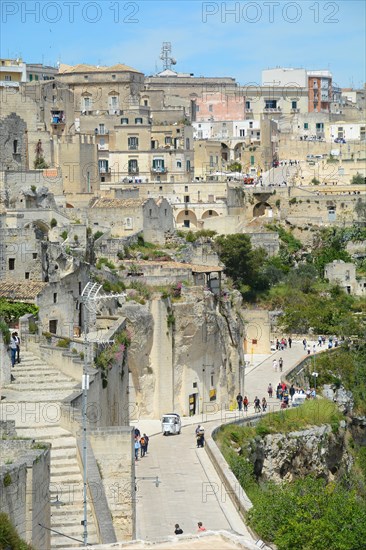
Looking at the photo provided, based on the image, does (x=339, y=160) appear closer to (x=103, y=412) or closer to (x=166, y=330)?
(x=166, y=330)

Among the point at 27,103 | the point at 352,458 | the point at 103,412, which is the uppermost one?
the point at 27,103

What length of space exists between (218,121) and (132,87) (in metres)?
9.71

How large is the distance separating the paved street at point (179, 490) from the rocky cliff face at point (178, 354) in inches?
Result: 35.9

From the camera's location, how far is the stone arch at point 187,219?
2702 inches

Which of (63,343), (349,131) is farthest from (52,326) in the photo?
(349,131)

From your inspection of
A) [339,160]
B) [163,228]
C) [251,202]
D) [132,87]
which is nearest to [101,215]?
[163,228]

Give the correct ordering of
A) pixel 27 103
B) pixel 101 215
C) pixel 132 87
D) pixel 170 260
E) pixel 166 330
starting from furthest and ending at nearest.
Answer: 1. pixel 132 87
2. pixel 27 103
3. pixel 101 215
4. pixel 170 260
5. pixel 166 330

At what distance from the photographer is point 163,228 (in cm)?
5341

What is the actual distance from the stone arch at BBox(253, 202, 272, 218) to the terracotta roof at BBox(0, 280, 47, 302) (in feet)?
139

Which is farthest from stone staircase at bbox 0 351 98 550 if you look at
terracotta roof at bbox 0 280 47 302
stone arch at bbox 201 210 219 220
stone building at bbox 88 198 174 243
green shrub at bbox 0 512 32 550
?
stone arch at bbox 201 210 219 220

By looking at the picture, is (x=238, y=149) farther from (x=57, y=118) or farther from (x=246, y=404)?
(x=246, y=404)

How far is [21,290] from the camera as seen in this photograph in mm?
32125

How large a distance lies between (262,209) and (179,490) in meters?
48.5

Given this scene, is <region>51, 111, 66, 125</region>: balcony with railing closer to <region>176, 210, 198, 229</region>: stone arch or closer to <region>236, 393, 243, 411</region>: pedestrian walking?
<region>176, 210, 198, 229</region>: stone arch
